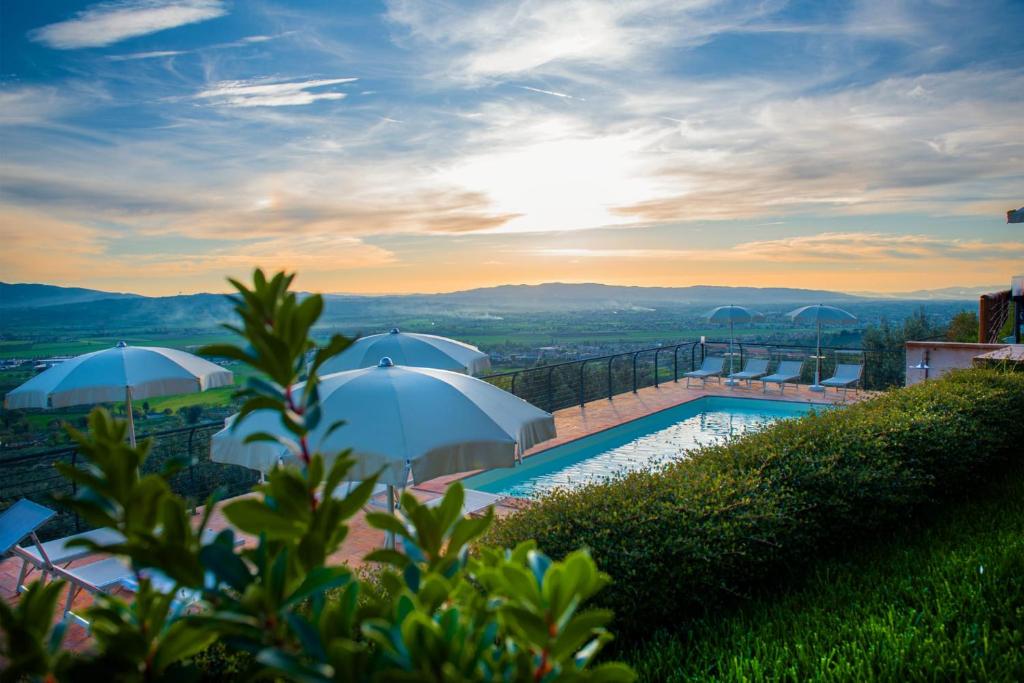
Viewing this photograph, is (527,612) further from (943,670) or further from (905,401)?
(905,401)

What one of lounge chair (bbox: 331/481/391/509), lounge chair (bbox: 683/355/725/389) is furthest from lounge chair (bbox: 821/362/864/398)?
lounge chair (bbox: 331/481/391/509)

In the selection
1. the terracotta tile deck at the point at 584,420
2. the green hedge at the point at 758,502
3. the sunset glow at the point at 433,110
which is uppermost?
the sunset glow at the point at 433,110

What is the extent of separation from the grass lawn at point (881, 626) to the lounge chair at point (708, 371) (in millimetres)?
13181

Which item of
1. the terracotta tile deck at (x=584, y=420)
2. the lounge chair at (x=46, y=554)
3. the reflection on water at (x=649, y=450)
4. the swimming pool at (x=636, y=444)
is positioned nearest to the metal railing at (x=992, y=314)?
the terracotta tile deck at (x=584, y=420)

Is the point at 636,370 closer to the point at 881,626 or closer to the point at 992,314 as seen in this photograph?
the point at 992,314

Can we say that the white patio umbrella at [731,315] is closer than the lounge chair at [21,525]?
No

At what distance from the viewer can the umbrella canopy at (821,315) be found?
17.9 m

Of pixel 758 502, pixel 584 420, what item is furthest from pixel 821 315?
pixel 758 502

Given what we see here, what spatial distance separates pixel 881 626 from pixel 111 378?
785cm

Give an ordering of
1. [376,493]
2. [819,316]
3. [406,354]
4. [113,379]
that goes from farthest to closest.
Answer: [819,316]
[406,354]
[113,379]
[376,493]

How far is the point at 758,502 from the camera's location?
4.62 meters

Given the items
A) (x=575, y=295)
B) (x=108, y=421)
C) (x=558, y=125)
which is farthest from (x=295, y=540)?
(x=575, y=295)

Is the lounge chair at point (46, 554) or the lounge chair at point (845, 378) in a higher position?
the lounge chair at point (845, 378)

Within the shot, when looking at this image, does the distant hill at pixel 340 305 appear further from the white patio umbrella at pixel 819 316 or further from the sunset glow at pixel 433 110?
the white patio umbrella at pixel 819 316
